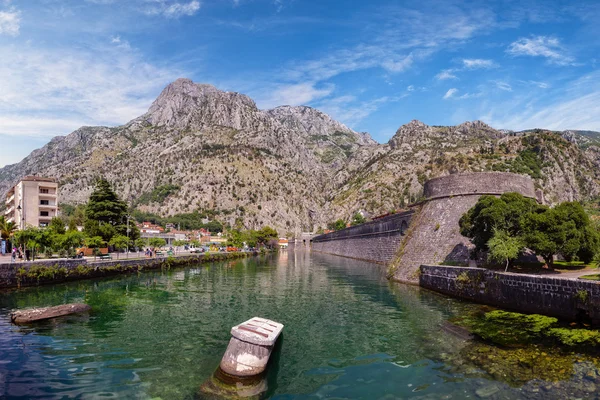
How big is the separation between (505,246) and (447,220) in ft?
41.0

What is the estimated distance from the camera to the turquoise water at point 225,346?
10.3 m

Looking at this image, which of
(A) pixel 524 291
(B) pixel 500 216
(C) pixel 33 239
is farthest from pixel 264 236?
(A) pixel 524 291

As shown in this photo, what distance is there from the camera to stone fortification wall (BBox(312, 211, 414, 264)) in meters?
50.0

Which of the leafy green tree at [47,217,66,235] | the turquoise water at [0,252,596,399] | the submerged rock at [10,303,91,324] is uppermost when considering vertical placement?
the leafy green tree at [47,217,66,235]

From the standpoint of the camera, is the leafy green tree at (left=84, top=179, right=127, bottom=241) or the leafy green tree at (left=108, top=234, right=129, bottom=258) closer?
the leafy green tree at (left=108, top=234, right=129, bottom=258)

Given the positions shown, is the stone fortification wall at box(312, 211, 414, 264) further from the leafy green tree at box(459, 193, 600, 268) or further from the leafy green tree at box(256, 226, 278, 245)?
the leafy green tree at box(256, 226, 278, 245)

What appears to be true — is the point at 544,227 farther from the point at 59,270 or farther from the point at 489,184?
the point at 59,270

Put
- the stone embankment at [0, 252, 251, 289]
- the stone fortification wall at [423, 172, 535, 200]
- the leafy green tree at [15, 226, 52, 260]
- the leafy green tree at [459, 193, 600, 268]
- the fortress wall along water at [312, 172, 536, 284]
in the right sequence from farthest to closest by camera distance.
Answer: the leafy green tree at [15, 226, 52, 260] → the stone fortification wall at [423, 172, 535, 200] → the fortress wall along water at [312, 172, 536, 284] → the stone embankment at [0, 252, 251, 289] → the leafy green tree at [459, 193, 600, 268]

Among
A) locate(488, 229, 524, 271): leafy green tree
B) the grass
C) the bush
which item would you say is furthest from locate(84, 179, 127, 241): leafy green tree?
the bush

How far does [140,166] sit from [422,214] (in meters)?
187

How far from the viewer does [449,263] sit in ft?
107

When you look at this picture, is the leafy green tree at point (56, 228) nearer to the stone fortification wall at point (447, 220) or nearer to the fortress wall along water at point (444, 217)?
the stone fortification wall at point (447, 220)

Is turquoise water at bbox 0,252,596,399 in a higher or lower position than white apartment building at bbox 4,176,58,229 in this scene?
lower

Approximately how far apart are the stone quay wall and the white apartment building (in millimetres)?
86163
